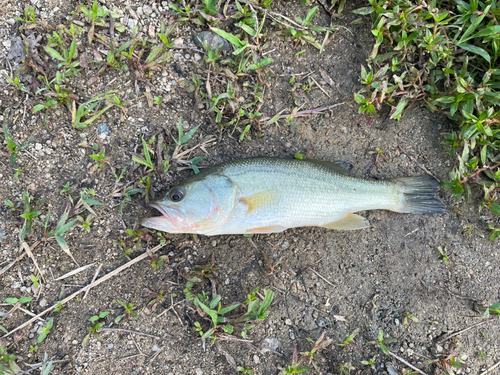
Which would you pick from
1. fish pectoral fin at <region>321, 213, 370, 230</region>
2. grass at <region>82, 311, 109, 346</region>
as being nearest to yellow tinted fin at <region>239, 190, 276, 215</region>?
fish pectoral fin at <region>321, 213, 370, 230</region>

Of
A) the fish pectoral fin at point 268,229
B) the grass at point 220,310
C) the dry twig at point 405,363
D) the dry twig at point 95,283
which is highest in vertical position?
the fish pectoral fin at point 268,229

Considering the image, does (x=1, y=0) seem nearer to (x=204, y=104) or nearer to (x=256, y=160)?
(x=204, y=104)

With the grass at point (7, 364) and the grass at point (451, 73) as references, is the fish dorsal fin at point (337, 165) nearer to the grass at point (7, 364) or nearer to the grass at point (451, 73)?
the grass at point (451, 73)

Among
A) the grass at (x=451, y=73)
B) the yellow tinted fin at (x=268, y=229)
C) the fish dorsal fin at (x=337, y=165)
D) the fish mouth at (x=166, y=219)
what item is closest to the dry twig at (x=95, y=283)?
the fish mouth at (x=166, y=219)

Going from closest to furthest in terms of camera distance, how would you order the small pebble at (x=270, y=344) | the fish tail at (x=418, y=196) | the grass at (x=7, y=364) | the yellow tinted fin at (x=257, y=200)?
the grass at (x=7, y=364) < the yellow tinted fin at (x=257, y=200) < the small pebble at (x=270, y=344) < the fish tail at (x=418, y=196)

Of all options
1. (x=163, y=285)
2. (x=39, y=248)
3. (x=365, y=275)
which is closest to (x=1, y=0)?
(x=39, y=248)

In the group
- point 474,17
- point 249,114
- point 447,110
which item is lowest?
point 447,110

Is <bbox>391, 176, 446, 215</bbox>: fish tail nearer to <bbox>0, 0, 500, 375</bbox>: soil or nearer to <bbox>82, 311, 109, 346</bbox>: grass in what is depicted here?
<bbox>0, 0, 500, 375</bbox>: soil
